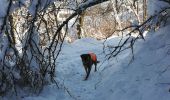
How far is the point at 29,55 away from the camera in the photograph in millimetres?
10117

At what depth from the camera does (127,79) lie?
32.3 feet

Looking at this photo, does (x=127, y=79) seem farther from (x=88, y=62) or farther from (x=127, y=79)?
(x=88, y=62)

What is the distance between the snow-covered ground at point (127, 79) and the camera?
881cm

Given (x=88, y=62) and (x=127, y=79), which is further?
(x=88, y=62)

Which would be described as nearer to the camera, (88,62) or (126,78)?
(126,78)

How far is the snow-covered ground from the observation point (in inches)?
347

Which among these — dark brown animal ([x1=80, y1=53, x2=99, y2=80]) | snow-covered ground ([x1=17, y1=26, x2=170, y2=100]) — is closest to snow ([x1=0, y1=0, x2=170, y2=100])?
snow-covered ground ([x1=17, y1=26, x2=170, y2=100])

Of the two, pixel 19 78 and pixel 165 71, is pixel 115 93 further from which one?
pixel 19 78

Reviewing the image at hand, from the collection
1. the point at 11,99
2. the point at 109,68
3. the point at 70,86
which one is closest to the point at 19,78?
the point at 11,99

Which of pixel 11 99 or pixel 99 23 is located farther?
pixel 99 23

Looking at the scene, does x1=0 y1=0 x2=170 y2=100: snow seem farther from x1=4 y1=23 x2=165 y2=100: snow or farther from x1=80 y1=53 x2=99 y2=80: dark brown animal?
x1=80 y1=53 x2=99 y2=80: dark brown animal

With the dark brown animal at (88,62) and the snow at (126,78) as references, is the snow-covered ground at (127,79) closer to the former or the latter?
the snow at (126,78)

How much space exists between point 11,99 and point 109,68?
3.13m

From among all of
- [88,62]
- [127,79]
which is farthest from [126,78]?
[88,62]
